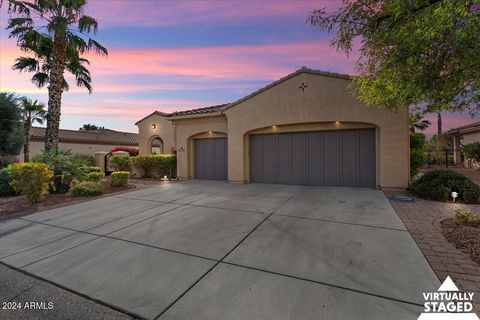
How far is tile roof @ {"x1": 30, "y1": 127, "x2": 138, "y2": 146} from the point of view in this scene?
79.8ft

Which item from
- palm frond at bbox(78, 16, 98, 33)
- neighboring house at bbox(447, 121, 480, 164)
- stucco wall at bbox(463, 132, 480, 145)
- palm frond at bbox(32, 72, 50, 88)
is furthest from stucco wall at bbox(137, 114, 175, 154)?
stucco wall at bbox(463, 132, 480, 145)

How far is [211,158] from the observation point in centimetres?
1345

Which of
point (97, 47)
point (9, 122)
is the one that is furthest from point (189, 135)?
point (9, 122)

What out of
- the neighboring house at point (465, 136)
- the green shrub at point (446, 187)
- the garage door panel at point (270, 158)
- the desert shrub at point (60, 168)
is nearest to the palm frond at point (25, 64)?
the desert shrub at point (60, 168)

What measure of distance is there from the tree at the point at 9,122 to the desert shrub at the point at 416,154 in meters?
20.2

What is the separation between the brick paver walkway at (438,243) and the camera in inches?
114

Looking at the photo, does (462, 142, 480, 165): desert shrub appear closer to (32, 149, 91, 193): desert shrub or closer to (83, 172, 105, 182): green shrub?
(83, 172, 105, 182): green shrub

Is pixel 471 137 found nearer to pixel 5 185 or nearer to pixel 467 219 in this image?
pixel 467 219

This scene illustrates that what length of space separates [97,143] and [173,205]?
83.5ft

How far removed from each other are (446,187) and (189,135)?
1191cm

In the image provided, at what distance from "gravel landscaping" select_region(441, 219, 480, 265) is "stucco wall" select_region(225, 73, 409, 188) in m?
4.28

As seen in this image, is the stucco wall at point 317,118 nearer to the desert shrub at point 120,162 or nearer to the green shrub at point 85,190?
the green shrub at point 85,190

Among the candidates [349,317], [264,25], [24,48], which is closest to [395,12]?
[349,317]

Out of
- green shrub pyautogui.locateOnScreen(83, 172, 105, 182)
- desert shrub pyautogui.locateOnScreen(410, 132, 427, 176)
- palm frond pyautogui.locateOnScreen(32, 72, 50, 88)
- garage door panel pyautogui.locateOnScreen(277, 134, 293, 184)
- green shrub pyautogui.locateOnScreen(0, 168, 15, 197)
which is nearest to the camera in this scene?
green shrub pyautogui.locateOnScreen(0, 168, 15, 197)
